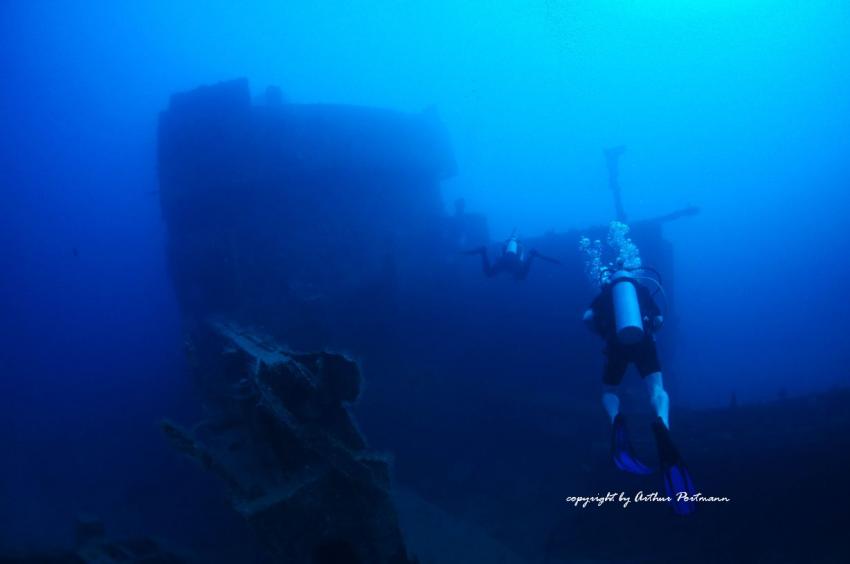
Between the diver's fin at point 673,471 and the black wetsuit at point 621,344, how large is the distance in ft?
3.25

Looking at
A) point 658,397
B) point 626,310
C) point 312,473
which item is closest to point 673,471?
point 658,397

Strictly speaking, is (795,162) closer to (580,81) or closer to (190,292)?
(580,81)

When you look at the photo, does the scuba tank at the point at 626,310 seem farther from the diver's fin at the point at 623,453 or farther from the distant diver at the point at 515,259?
the distant diver at the point at 515,259

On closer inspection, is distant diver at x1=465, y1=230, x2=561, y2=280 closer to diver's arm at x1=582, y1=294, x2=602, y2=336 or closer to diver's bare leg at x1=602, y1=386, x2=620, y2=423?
diver's arm at x1=582, y1=294, x2=602, y2=336

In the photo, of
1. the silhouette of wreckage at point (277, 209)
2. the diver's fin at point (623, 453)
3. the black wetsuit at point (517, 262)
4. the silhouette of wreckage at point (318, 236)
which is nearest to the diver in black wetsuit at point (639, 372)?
the diver's fin at point (623, 453)

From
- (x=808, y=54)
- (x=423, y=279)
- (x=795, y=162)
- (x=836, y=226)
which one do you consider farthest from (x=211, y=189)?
(x=808, y=54)

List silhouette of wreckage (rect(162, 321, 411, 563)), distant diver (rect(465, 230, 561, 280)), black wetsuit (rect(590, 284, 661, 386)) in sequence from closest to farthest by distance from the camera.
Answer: silhouette of wreckage (rect(162, 321, 411, 563)) → black wetsuit (rect(590, 284, 661, 386)) → distant diver (rect(465, 230, 561, 280))

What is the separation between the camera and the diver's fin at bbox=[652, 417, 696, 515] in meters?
4.01

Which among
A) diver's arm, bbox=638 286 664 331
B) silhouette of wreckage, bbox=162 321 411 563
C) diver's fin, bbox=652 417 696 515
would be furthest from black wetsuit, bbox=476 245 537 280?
silhouette of wreckage, bbox=162 321 411 563

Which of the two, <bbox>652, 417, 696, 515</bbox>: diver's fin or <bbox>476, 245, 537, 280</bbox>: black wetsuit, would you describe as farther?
<bbox>476, 245, 537, 280</bbox>: black wetsuit

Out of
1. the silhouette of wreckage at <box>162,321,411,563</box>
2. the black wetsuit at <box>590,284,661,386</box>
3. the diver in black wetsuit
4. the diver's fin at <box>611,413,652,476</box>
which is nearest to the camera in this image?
the silhouette of wreckage at <box>162,321,411,563</box>

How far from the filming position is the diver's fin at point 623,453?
4.48 meters

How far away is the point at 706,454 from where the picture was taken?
693cm

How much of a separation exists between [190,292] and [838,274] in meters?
96.0
